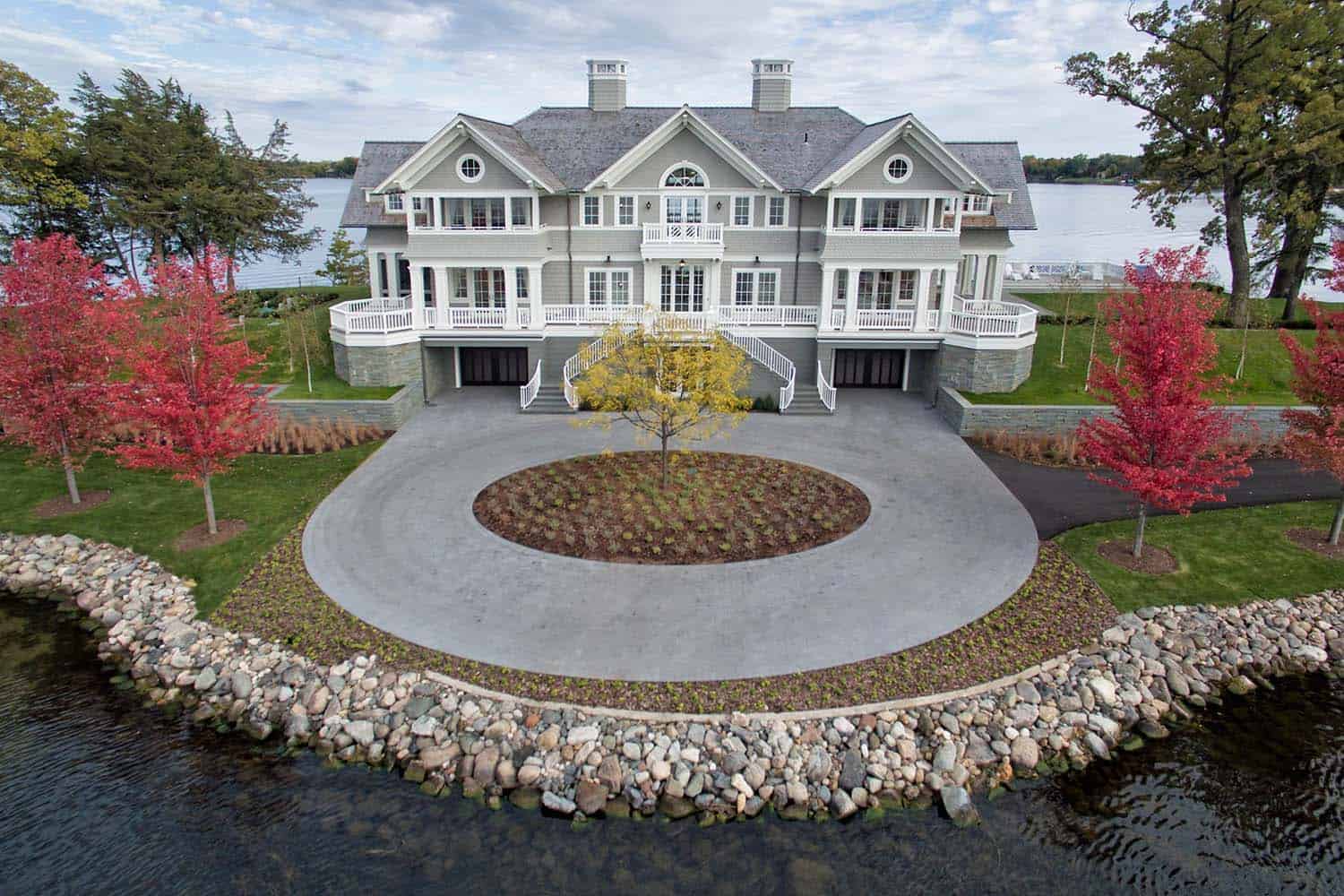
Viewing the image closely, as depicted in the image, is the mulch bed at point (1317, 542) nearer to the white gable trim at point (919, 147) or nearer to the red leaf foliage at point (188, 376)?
the white gable trim at point (919, 147)

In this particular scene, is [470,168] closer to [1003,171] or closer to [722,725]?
[1003,171]

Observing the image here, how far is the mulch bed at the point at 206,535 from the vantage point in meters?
19.0

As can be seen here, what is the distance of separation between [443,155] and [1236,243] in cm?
3004

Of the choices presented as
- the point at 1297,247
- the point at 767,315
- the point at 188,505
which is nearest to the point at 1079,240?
the point at 1297,247

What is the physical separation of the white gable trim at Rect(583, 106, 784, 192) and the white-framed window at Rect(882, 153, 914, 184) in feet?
12.4

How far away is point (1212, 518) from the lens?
20375 mm

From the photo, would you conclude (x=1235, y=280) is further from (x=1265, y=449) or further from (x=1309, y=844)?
(x=1309, y=844)

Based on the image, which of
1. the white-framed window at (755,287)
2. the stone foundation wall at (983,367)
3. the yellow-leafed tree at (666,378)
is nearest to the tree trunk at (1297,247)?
the stone foundation wall at (983,367)

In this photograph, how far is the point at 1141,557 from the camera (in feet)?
60.3

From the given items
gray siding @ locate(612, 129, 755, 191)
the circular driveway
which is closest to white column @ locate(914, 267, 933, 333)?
gray siding @ locate(612, 129, 755, 191)

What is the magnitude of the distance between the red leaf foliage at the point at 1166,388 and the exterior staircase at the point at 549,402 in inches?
669

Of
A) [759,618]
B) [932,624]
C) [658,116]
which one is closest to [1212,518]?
[932,624]

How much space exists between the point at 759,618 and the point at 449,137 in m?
21.1

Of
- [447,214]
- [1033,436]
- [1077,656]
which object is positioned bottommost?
[1077,656]
